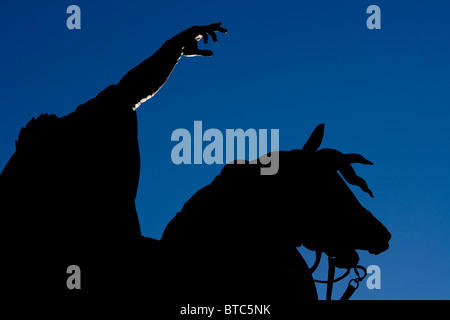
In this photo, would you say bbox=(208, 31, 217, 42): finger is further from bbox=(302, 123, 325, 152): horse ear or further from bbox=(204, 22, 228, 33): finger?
bbox=(302, 123, 325, 152): horse ear

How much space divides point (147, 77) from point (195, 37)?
559mm

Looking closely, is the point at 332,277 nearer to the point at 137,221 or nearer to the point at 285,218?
the point at 285,218

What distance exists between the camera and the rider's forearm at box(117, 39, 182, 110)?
11.7 ft

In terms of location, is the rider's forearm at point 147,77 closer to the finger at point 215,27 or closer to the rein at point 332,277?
the finger at point 215,27

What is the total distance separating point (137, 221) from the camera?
3207 millimetres

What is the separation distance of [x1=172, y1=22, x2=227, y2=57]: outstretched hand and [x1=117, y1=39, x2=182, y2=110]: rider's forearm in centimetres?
→ 11

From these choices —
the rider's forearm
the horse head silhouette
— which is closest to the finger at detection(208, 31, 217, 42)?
the rider's forearm

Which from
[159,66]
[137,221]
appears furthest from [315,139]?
[137,221]

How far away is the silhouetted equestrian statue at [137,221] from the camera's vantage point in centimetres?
294

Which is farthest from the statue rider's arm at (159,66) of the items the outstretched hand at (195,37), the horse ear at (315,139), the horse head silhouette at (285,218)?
the horse ear at (315,139)
